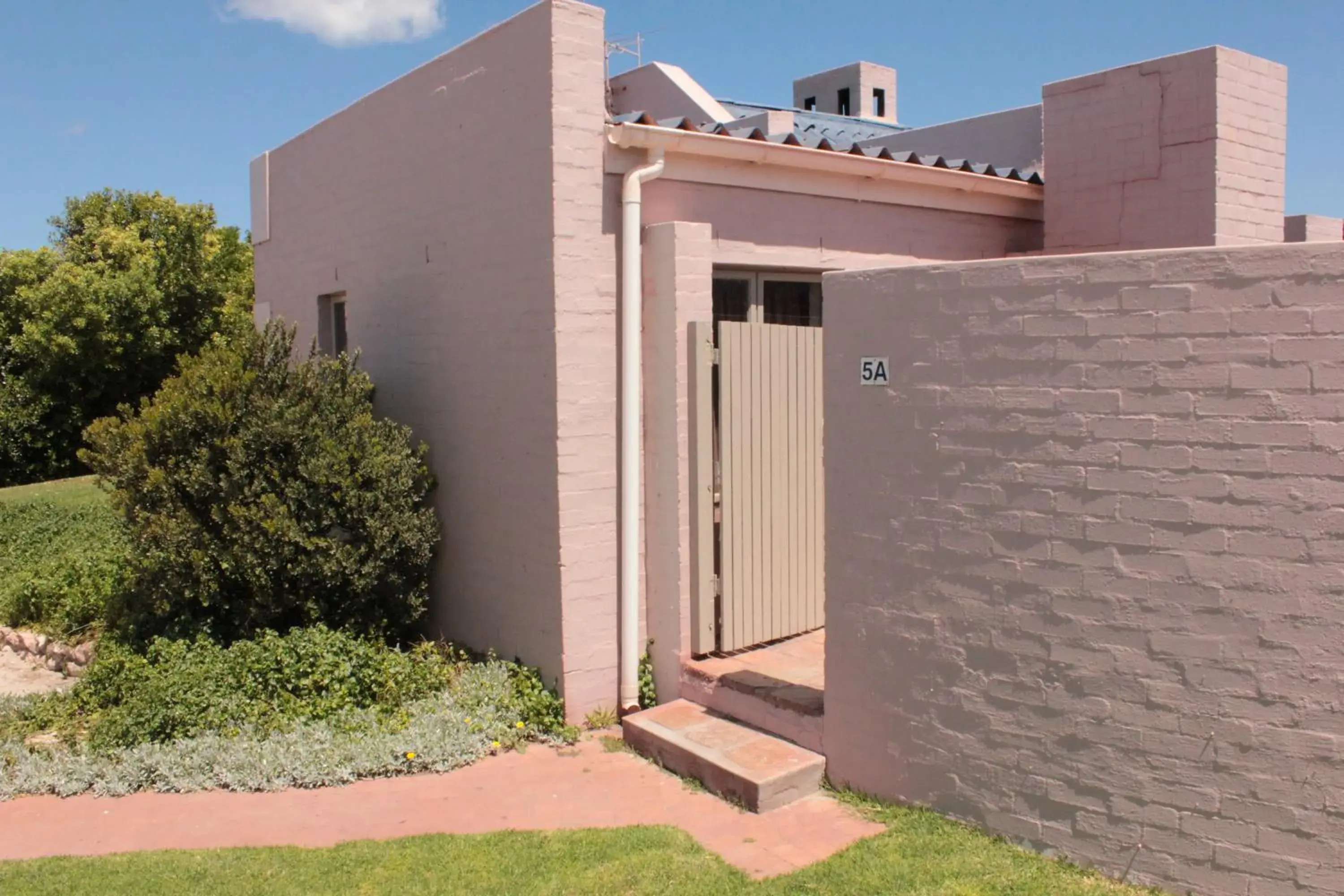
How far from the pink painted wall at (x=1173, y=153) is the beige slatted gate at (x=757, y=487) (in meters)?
2.83

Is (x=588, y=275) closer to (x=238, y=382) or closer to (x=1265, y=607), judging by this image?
(x=238, y=382)

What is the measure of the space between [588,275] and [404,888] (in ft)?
11.4

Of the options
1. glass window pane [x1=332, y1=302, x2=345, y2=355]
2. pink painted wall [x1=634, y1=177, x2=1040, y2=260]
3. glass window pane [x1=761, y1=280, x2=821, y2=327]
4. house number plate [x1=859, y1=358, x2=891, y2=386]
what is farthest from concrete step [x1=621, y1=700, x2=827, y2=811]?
glass window pane [x1=332, y1=302, x2=345, y2=355]

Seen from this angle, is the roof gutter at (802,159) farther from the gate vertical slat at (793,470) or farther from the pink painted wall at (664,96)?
the pink painted wall at (664,96)

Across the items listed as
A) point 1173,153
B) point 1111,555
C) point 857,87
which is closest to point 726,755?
point 1111,555

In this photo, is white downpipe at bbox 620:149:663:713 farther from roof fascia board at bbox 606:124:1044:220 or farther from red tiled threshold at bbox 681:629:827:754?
red tiled threshold at bbox 681:629:827:754

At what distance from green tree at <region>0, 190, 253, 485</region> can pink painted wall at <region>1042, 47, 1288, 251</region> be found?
58.8 feet

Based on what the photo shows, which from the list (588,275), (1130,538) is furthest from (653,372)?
(1130,538)

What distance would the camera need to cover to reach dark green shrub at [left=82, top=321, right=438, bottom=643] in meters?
6.94

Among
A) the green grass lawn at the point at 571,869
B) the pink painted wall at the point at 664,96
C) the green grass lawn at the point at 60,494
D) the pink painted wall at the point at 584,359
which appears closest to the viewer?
the green grass lawn at the point at 571,869

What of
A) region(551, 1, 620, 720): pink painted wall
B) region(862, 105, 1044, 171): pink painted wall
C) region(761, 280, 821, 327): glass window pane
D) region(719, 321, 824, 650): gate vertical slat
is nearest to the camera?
region(551, 1, 620, 720): pink painted wall

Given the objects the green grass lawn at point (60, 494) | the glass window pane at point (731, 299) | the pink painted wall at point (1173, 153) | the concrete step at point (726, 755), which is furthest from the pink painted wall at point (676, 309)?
the green grass lawn at point (60, 494)

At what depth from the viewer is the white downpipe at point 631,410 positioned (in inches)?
257

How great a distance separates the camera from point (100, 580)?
9430mm
